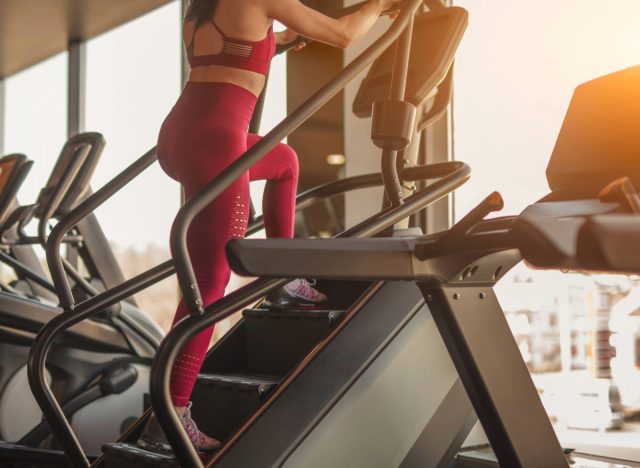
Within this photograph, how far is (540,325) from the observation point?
326cm

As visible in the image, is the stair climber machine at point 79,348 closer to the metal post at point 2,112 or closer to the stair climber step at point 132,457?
the stair climber step at point 132,457

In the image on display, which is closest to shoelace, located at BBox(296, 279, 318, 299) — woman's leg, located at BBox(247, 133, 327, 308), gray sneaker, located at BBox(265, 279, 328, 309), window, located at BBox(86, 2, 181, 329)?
gray sneaker, located at BBox(265, 279, 328, 309)

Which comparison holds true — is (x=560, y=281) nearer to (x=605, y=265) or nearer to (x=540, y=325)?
(x=540, y=325)

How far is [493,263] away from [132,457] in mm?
1269

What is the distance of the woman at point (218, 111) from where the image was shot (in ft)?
7.26

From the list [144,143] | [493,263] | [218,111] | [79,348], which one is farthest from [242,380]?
[144,143]

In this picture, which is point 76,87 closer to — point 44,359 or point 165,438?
point 44,359

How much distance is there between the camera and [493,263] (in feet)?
5.70

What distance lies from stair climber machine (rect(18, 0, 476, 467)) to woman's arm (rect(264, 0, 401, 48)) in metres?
0.10

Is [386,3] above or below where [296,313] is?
above

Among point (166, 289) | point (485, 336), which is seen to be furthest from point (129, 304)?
point (485, 336)

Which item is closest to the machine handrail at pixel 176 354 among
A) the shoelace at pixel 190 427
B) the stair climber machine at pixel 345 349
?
the stair climber machine at pixel 345 349

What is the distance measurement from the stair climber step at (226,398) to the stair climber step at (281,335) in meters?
0.11

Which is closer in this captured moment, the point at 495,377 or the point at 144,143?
the point at 495,377
